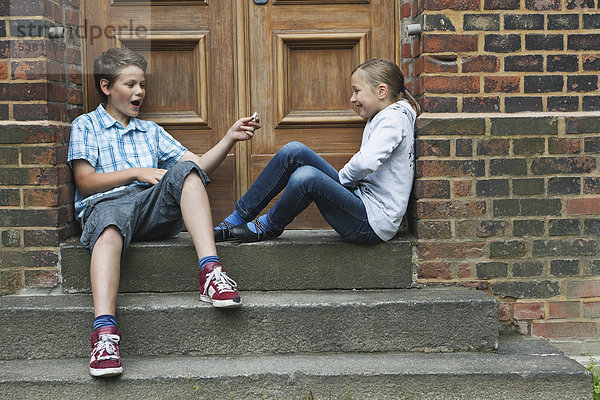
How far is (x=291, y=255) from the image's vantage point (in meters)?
3.18

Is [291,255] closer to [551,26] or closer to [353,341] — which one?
[353,341]

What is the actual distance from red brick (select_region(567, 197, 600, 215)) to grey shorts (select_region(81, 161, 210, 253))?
6.10ft

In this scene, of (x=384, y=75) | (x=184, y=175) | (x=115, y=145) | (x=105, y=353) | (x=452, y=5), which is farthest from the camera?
(x=115, y=145)

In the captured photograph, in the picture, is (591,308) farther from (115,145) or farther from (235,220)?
(115,145)

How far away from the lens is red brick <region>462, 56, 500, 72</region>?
3.16 m

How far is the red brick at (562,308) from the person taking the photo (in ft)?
10.6

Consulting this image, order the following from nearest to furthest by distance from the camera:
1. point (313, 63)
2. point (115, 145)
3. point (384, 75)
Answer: point (384, 75)
point (115, 145)
point (313, 63)

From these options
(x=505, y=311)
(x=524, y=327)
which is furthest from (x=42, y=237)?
(x=524, y=327)

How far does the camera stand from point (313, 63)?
367cm

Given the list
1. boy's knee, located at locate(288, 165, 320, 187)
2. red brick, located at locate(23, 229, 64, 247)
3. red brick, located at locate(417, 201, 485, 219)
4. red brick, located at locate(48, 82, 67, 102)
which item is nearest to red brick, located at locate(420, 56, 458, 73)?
red brick, located at locate(417, 201, 485, 219)

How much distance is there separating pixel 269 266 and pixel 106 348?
2.96 feet

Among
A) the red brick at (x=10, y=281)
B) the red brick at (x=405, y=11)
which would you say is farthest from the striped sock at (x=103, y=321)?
the red brick at (x=405, y=11)

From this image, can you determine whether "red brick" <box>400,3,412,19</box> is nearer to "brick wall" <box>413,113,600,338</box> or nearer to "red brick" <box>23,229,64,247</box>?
"brick wall" <box>413,113,600,338</box>

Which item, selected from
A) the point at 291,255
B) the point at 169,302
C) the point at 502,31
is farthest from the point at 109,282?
the point at 502,31
